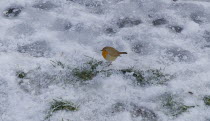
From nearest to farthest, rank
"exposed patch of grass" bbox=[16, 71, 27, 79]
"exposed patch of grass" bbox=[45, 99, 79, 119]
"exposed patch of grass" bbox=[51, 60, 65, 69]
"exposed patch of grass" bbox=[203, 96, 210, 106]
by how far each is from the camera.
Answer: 1. "exposed patch of grass" bbox=[45, 99, 79, 119]
2. "exposed patch of grass" bbox=[203, 96, 210, 106]
3. "exposed patch of grass" bbox=[16, 71, 27, 79]
4. "exposed patch of grass" bbox=[51, 60, 65, 69]

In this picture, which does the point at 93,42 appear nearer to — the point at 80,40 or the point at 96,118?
the point at 80,40

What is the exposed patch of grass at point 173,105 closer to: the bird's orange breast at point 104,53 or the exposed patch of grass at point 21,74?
the bird's orange breast at point 104,53

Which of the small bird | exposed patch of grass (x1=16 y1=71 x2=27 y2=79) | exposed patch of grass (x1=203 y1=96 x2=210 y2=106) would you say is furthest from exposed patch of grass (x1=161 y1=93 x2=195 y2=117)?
exposed patch of grass (x1=16 y1=71 x2=27 y2=79)

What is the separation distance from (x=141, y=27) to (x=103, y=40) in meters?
0.55

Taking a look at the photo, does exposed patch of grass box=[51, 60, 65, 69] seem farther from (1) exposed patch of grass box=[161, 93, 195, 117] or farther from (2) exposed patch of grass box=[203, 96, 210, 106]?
(2) exposed patch of grass box=[203, 96, 210, 106]

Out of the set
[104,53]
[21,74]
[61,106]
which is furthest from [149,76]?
[21,74]

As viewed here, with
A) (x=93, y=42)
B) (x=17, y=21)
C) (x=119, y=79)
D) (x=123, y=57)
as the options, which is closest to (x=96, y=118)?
(x=119, y=79)

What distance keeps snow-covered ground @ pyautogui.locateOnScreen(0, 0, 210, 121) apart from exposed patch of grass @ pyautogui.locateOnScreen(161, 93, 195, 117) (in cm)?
2

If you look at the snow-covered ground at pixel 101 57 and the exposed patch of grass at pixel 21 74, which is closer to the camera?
the snow-covered ground at pixel 101 57

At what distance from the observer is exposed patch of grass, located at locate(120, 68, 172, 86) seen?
2.69 meters

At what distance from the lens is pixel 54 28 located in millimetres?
3324

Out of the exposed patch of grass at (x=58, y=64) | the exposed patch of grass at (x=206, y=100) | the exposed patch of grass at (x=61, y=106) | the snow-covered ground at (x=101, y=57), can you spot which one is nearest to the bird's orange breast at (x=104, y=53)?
the snow-covered ground at (x=101, y=57)

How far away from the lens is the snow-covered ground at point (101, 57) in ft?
7.95

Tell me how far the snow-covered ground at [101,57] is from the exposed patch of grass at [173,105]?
0.02m
